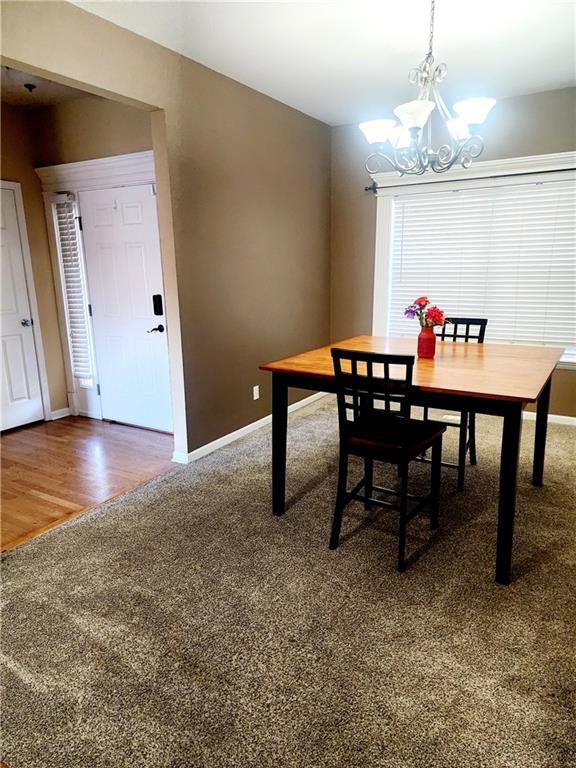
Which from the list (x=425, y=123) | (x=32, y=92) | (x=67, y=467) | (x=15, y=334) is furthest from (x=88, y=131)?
(x=425, y=123)

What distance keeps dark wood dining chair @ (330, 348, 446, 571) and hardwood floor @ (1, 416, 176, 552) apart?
5.31 ft

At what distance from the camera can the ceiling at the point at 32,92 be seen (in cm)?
354

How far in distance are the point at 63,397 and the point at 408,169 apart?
383 centimetres

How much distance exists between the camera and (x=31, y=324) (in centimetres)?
454

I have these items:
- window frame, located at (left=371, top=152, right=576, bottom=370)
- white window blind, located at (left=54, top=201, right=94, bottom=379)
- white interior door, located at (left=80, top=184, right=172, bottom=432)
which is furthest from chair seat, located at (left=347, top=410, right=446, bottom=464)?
white window blind, located at (left=54, top=201, right=94, bottom=379)

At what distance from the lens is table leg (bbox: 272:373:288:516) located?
2.72 meters

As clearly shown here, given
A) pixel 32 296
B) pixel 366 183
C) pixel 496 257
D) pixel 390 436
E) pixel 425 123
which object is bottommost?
pixel 390 436

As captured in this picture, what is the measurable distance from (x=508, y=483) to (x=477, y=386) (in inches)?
17.3

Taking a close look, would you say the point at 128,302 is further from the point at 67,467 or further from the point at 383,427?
the point at 383,427

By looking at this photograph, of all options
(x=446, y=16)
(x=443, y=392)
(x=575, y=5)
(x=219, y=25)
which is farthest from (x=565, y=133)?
(x=443, y=392)

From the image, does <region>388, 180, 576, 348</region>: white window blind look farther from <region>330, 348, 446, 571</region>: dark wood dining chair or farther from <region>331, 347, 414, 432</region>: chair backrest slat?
<region>331, 347, 414, 432</region>: chair backrest slat

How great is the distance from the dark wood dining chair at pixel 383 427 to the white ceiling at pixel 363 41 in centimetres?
200

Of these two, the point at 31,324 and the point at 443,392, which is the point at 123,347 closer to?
the point at 31,324

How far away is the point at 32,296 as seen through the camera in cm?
452
